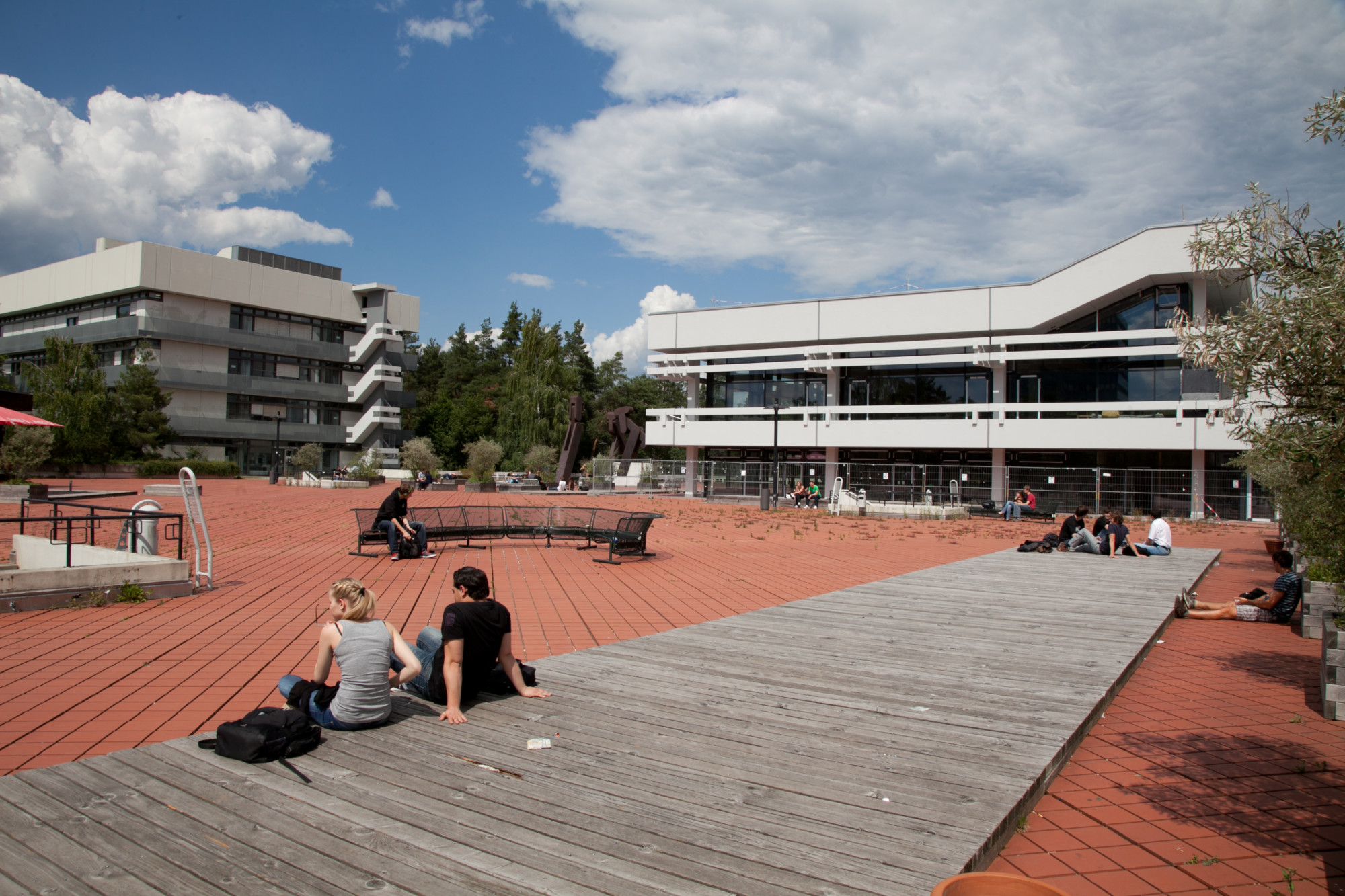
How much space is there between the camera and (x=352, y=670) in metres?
4.61

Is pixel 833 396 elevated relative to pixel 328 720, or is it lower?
elevated

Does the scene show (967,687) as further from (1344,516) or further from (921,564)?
(921,564)

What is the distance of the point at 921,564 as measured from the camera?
14.7m

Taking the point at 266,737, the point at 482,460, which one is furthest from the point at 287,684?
the point at 482,460

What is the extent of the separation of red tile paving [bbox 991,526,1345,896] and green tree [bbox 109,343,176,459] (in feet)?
180

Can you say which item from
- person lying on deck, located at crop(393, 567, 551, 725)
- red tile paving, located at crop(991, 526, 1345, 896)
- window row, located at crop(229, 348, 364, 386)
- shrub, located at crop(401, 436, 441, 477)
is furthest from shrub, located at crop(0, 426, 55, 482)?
red tile paving, located at crop(991, 526, 1345, 896)

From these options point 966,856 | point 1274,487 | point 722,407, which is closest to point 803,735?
point 966,856

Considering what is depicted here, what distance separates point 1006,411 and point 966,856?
4003 centimetres

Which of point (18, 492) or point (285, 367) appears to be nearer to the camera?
point (18, 492)

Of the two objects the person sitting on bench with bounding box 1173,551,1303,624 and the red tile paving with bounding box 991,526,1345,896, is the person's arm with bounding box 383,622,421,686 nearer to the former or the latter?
the red tile paving with bounding box 991,526,1345,896

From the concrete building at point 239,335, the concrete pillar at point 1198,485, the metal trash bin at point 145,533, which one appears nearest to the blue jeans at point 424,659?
the metal trash bin at point 145,533

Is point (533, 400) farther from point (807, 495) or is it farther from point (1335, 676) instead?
point (1335, 676)

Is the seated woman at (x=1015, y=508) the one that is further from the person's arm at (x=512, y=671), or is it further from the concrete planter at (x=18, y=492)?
the concrete planter at (x=18, y=492)

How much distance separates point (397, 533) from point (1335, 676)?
12.4 meters
